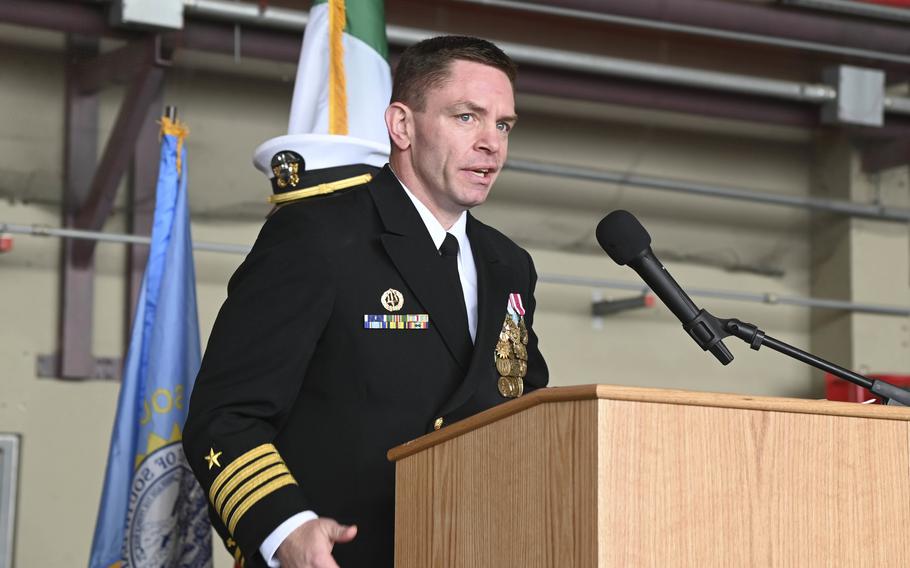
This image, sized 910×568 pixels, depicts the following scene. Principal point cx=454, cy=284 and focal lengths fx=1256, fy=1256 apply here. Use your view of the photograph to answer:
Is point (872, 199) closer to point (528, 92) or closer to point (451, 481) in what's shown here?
point (528, 92)

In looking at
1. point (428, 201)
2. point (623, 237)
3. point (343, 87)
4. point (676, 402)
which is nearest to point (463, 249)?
point (428, 201)

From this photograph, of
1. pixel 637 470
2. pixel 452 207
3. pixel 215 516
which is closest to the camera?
pixel 637 470

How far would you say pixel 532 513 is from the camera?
4.13 feet

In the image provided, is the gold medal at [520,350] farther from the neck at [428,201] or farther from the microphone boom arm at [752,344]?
the microphone boom arm at [752,344]

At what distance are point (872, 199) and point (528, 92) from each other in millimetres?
1945

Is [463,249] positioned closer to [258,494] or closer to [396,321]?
[396,321]

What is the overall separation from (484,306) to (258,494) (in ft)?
1.54

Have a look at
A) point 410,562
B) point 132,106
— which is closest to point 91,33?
point 132,106

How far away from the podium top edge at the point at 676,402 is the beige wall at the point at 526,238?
3.41 m

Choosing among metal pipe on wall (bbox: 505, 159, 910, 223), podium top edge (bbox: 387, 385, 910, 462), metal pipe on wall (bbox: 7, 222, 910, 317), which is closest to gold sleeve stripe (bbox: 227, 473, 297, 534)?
podium top edge (bbox: 387, 385, 910, 462)

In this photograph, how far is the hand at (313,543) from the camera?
1.47 meters

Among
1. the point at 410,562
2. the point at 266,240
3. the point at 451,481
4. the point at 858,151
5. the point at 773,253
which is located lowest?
the point at 410,562

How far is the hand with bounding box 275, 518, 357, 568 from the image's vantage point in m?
1.47

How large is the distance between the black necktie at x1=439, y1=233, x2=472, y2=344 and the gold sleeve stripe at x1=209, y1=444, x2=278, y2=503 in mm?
366
